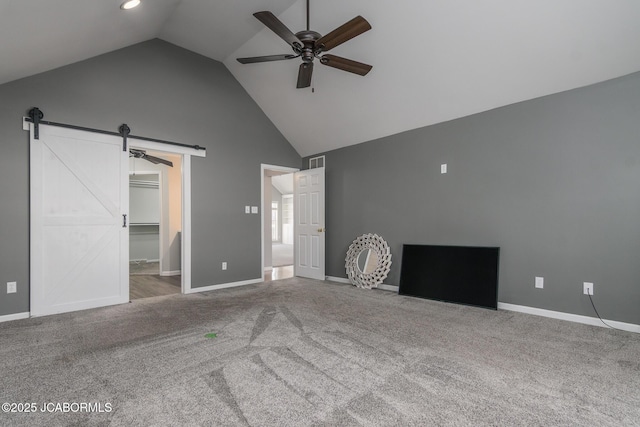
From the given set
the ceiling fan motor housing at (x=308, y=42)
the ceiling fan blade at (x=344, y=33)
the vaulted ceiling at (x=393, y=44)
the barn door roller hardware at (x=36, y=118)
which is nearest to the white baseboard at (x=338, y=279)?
the vaulted ceiling at (x=393, y=44)

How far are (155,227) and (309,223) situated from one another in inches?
202

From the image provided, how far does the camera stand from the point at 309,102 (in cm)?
507

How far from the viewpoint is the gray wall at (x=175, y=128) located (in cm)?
345

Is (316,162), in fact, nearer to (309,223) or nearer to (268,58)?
(309,223)

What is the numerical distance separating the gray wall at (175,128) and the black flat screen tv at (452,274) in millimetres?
2690

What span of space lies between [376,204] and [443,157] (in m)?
1.30

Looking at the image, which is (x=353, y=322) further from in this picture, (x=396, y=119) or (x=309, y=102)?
(x=309, y=102)

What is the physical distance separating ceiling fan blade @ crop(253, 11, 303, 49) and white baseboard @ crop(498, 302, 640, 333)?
12.4 feet

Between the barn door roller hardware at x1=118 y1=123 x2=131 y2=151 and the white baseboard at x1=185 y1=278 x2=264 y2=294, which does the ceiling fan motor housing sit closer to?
the barn door roller hardware at x1=118 y1=123 x2=131 y2=151

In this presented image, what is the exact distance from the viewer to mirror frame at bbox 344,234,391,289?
492cm

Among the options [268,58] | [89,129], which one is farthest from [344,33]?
[89,129]

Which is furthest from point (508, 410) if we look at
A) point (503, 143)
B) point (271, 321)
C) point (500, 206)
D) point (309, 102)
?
point (309, 102)

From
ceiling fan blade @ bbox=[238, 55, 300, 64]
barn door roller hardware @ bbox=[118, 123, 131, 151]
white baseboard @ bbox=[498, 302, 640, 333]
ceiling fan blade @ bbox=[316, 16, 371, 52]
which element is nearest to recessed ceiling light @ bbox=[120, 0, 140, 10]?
ceiling fan blade @ bbox=[238, 55, 300, 64]

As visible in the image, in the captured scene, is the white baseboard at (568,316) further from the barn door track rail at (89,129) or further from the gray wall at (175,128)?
the barn door track rail at (89,129)
